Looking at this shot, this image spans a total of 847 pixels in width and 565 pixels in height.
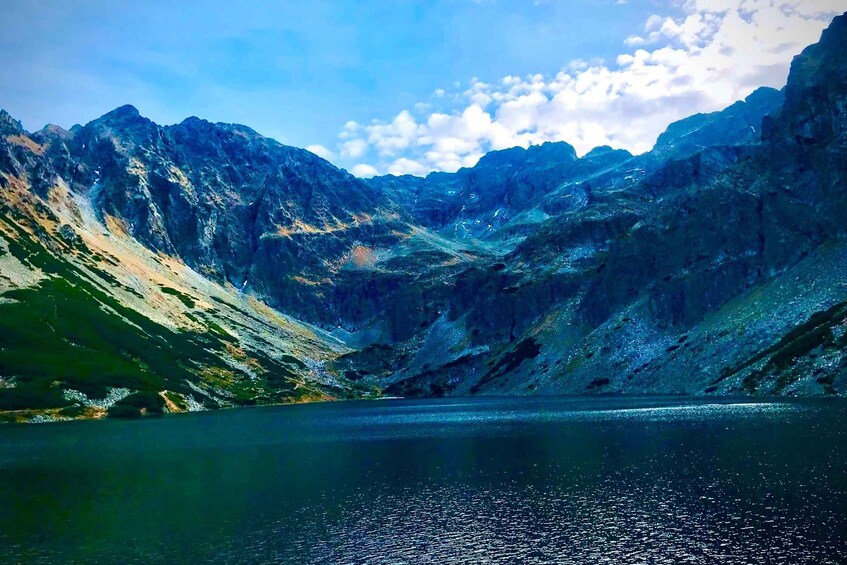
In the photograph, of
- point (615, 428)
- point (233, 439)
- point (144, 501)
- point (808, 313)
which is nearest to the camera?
→ point (144, 501)

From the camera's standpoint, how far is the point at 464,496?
Result: 183ft

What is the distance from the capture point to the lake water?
131 ft

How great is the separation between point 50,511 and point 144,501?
7717 millimetres

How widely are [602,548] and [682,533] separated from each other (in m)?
5.89

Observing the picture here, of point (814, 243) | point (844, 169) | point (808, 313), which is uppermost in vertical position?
point (844, 169)

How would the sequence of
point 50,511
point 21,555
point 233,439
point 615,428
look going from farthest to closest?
1. point 233,439
2. point 615,428
3. point 50,511
4. point 21,555

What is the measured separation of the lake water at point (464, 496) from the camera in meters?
40.0

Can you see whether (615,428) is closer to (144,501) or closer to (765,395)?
(765,395)

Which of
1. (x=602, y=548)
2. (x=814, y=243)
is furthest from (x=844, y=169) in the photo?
(x=602, y=548)

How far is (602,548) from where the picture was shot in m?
38.6

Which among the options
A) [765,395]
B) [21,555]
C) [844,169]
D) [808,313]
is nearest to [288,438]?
[21,555]

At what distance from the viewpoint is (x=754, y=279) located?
198 metres

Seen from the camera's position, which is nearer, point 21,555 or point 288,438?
point 21,555

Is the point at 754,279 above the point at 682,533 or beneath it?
above
